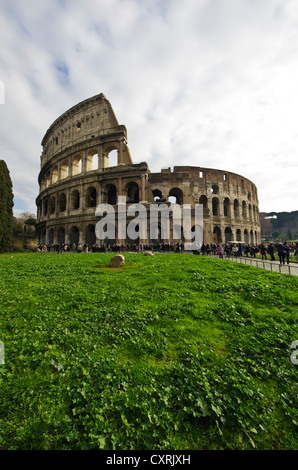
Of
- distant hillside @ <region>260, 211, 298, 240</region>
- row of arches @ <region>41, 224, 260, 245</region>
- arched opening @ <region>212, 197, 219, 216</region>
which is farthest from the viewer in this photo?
distant hillside @ <region>260, 211, 298, 240</region>

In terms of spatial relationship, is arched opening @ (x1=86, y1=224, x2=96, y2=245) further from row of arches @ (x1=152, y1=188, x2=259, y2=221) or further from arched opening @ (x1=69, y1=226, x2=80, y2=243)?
row of arches @ (x1=152, y1=188, x2=259, y2=221)

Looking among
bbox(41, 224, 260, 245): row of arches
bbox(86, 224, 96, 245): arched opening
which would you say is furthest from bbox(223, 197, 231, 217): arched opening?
bbox(86, 224, 96, 245): arched opening

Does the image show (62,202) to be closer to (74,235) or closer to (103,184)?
(74,235)

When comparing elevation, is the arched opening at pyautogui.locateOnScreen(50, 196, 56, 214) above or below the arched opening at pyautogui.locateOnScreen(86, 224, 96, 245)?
above

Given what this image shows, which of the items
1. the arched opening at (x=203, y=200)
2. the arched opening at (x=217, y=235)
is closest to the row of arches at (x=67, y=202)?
the arched opening at (x=203, y=200)

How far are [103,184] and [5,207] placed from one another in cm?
1229

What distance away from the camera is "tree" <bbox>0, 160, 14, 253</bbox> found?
77.6 feet

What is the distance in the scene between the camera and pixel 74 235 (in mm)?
29594

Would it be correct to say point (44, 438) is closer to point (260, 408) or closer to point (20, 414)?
point (20, 414)

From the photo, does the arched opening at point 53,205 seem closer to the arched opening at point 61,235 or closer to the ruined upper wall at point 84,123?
the arched opening at point 61,235

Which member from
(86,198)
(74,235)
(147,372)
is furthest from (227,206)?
(147,372)
